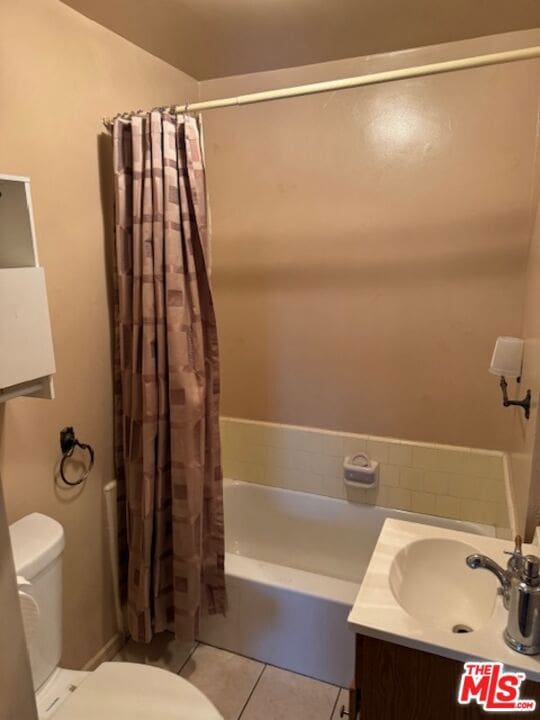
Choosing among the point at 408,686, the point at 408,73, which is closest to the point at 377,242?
the point at 408,73

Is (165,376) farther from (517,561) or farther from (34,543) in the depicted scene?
(517,561)

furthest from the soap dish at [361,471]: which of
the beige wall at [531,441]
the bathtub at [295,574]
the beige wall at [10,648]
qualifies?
the beige wall at [10,648]

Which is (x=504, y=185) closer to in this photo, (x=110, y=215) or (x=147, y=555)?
(x=110, y=215)

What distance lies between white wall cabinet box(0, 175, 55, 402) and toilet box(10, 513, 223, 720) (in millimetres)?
465

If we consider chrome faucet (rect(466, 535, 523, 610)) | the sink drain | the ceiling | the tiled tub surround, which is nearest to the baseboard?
the tiled tub surround

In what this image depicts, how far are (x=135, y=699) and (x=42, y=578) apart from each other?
421 mm

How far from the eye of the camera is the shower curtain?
1631 mm

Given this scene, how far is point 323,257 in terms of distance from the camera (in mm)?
2273

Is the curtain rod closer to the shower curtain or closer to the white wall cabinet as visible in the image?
the shower curtain

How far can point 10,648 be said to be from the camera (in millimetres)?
792

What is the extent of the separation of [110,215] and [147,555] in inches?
51.0

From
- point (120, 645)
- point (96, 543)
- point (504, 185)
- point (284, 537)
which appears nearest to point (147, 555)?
point (96, 543)

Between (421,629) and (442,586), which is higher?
(421,629)

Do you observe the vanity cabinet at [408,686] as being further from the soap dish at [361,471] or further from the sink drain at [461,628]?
the soap dish at [361,471]
